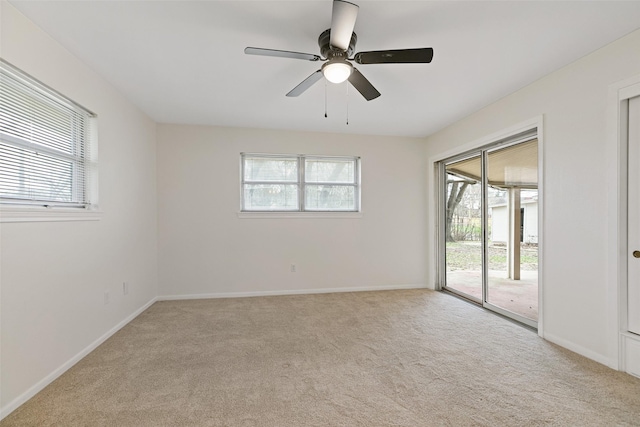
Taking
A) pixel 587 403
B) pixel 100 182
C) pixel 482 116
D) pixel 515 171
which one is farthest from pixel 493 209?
pixel 100 182

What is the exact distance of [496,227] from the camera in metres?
3.55

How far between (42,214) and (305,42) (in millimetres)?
2246

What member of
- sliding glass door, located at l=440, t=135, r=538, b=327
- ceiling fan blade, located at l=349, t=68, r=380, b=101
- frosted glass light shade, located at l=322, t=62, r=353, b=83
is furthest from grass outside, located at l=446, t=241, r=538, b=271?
frosted glass light shade, located at l=322, t=62, r=353, b=83

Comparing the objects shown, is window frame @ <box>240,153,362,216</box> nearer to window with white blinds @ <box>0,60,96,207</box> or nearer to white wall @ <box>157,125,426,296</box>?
white wall @ <box>157,125,426,296</box>

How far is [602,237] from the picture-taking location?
2312 mm

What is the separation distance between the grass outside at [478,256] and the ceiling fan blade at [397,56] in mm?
2396

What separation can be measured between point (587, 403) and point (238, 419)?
2.13 meters

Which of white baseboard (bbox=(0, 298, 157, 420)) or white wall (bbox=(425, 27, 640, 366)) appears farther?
white wall (bbox=(425, 27, 640, 366))

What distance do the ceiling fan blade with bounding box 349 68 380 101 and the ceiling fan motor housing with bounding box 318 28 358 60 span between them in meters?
0.14

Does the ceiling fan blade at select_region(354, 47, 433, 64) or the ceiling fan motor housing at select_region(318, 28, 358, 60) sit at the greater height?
the ceiling fan motor housing at select_region(318, 28, 358, 60)

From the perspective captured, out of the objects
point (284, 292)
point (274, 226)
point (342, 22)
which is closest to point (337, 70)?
point (342, 22)

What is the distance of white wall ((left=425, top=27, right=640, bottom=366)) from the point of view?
227 centimetres

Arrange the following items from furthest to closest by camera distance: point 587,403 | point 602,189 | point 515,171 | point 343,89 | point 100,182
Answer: point 515,171, point 343,89, point 100,182, point 602,189, point 587,403

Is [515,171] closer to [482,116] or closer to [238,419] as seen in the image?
[482,116]
